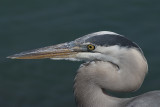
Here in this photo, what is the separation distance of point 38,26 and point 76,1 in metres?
0.96

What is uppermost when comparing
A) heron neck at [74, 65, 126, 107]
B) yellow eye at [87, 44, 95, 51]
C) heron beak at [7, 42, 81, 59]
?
yellow eye at [87, 44, 95, 51]

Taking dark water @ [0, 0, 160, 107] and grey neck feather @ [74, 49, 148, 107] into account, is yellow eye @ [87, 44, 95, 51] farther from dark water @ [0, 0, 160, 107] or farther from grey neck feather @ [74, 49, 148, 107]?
dark water @ [0, 0, 160, 107]

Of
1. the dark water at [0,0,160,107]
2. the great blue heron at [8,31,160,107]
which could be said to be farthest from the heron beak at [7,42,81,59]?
the dark water at [0,0,160,107]

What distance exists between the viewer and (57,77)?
5855mm

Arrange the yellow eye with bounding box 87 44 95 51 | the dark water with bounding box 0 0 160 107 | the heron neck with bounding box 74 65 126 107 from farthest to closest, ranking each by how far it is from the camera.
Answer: the dark water with bounding box 0 0 160 107 < the heron neck with bounding box 74 65 126 107 < the yellow eye with bounding box 87 44 95 51

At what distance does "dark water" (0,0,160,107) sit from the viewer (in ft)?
18.6

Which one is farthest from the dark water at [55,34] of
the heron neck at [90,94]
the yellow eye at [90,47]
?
the yellow eye at [90,47]

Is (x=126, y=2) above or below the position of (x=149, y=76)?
above

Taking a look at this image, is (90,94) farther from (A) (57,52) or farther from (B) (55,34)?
(B) (55,34)

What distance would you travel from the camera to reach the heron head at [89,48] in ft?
12.4

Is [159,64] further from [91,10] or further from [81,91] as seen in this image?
[81,91]

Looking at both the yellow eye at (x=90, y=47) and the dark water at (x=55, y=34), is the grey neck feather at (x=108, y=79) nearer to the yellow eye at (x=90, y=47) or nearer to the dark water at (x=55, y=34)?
the yellow eye at (x=90, y=47)

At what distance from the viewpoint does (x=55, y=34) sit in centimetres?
632

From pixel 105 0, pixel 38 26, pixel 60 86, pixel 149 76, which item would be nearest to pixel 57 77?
pixel 60 86
